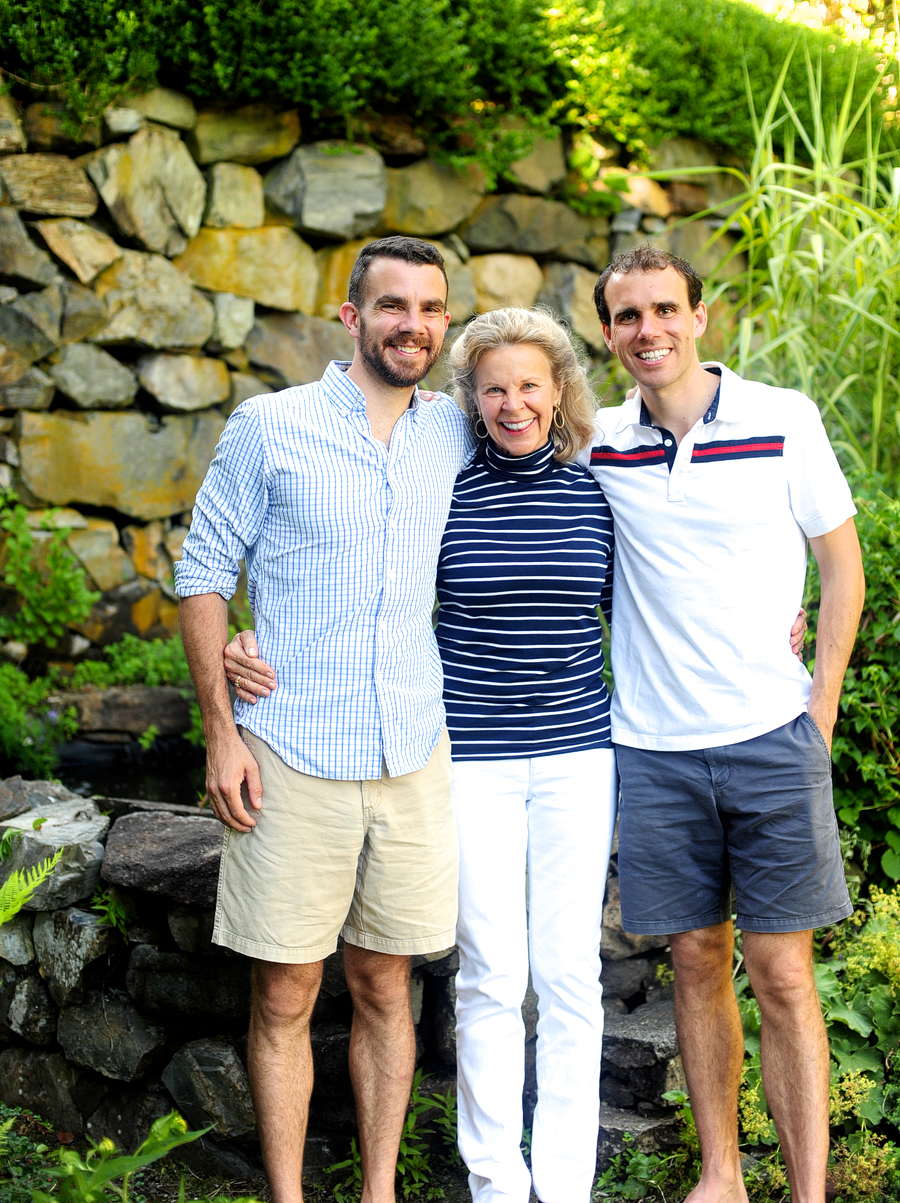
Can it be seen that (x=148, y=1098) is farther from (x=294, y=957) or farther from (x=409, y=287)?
(x=409, y=287)

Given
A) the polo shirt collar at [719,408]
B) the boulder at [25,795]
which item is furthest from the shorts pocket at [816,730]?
the boulder at [25,795]

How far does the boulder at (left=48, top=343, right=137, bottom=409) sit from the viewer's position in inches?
165

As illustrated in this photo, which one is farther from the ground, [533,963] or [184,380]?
[184,380]

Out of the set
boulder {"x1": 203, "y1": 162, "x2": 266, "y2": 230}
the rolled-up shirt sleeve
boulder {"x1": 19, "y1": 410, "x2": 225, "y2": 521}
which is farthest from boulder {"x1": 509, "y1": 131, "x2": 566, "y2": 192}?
the rolled-up shirt sleeve

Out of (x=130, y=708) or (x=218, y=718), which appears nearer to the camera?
(x=218, y=718)

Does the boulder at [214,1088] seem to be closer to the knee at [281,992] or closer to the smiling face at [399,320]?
the knee at [281,992]

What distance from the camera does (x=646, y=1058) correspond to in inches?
92.4

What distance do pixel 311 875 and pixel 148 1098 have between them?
996mm

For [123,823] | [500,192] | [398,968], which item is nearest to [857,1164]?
[398,968]

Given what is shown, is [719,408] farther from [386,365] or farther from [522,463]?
[386,365]

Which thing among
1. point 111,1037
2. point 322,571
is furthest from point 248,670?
point 111,1037

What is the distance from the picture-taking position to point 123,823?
2.61 metres

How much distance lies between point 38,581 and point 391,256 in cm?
268

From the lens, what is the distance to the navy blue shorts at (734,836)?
6.42 feet
